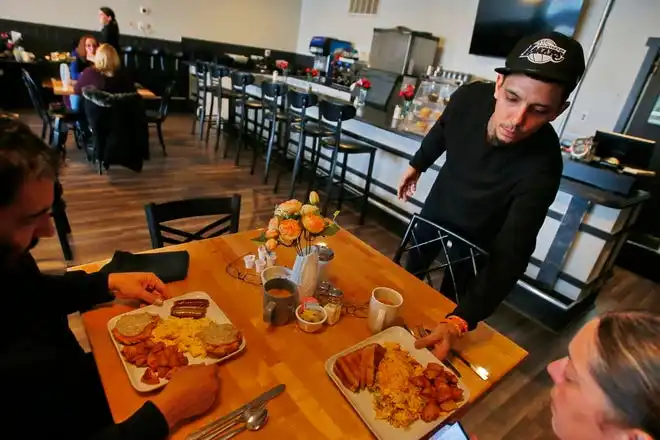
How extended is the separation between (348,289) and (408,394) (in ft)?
1.48

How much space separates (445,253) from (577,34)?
166 inches

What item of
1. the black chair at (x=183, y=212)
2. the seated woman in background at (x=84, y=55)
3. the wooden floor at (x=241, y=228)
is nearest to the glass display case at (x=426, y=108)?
the wooden floor at (x=241, y=228)

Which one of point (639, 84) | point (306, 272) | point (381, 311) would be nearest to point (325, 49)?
point (639, 84)

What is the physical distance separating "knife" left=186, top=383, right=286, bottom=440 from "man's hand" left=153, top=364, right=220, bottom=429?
39mm

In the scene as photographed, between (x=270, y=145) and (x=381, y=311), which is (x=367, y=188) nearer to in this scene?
(x=270, y=145)

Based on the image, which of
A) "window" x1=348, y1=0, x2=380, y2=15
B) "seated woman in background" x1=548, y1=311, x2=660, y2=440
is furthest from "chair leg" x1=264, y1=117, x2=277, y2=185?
"seated woman in background" x1=548, y1=311, x2=660, y2=440

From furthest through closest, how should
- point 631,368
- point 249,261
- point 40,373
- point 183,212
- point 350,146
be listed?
point 350,146 → point 183,212 → point 249,261 → point 40,373 → point 631,368

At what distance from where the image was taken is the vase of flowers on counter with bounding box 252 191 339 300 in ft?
3.32

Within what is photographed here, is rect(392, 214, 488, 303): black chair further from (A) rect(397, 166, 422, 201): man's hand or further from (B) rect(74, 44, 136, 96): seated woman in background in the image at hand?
(B) rect(74, 44, 136, 96): seated woman in background

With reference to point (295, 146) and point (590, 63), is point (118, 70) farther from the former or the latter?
point (590, 63)

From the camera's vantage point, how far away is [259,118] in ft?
19.0

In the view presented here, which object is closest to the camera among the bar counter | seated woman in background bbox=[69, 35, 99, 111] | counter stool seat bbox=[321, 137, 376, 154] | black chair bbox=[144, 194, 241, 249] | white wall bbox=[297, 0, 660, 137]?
black chair bbox=[144, 194, 241, 249]

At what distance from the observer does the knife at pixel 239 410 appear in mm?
730

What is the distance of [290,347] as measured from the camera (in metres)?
1.00
